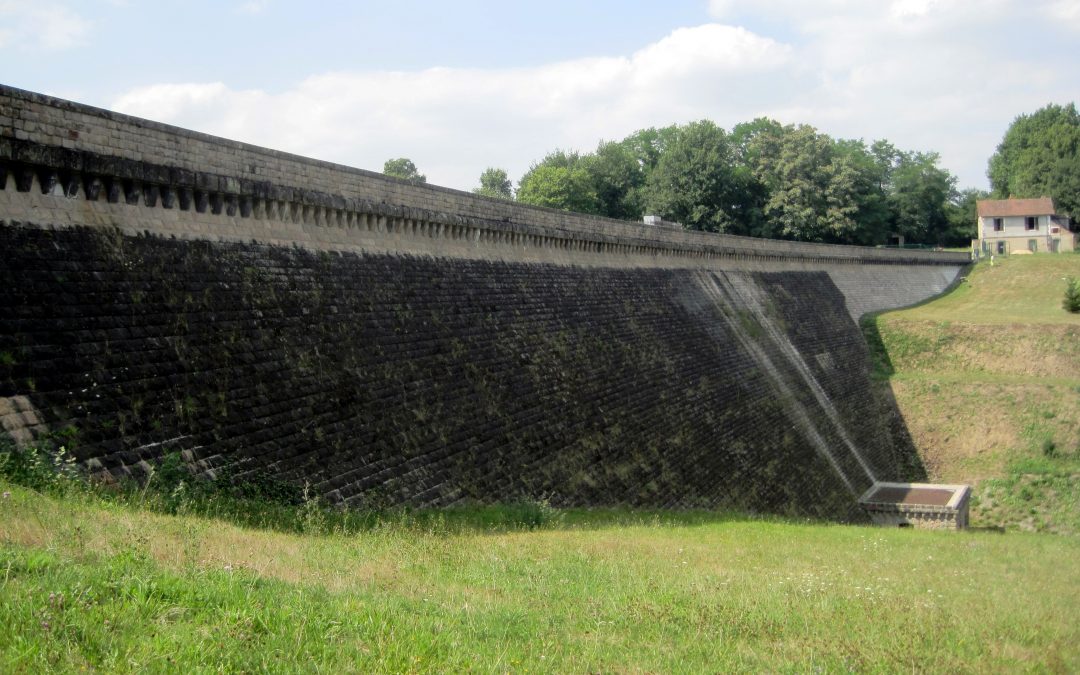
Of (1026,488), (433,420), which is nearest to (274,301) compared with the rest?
(433,420)

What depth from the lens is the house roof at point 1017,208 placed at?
69938 millimetres

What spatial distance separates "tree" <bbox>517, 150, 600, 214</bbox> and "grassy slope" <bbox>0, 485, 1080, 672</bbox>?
48723 millimetres

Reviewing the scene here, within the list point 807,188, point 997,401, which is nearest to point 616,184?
point 807,188

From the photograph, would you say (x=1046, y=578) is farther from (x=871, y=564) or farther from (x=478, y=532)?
(x=478, y=532)

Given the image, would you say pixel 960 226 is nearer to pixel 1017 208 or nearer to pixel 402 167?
pixel 1017 208

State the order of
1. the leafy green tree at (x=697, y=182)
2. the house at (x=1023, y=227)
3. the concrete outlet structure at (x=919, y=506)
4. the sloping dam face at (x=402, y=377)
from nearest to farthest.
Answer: the sloping dam face at (x=402, y=377) < the concrete outlet structure at (x=919, y=506) < the leafy green tree at (x=697, y=182) < the house at (x=1023, y=227)

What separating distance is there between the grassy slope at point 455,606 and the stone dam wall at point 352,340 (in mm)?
2040

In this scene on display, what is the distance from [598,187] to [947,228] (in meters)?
35.5

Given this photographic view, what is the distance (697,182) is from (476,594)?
53.4 m

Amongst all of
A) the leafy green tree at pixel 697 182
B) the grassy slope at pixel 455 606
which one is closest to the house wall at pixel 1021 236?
the leafy green tree at pixel 697 182

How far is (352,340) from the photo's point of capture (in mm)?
13445

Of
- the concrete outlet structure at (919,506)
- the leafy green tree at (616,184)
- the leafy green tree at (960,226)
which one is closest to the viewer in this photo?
A: the concrete outlet structure at (919,506)

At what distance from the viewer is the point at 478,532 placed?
10.9 m

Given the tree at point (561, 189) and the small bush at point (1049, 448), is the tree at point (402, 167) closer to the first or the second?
the tree at point (561, 189)
